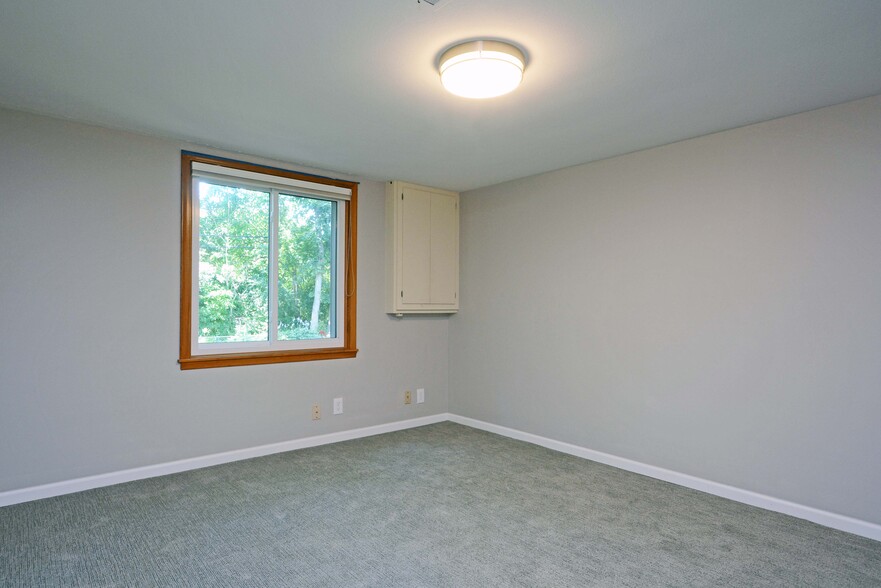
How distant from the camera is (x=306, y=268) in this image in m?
4.19

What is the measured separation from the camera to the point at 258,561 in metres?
2.28

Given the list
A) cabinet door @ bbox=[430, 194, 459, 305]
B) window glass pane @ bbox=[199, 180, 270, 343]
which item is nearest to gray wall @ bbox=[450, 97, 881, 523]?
cabinet door @ bbox=[430, 194, 459, 305]

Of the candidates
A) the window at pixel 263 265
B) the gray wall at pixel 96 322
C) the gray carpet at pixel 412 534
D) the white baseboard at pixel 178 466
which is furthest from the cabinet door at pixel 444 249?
the gray carpet at pixel 412 534

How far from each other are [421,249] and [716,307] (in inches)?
96.4

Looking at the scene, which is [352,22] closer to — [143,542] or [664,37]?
[664,37]

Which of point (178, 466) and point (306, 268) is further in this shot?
point (306, 268)

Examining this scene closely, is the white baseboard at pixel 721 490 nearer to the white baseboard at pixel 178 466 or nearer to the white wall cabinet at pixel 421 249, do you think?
the white baseboard at pixel 178 466

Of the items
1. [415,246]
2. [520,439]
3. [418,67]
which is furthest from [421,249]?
[418,67]

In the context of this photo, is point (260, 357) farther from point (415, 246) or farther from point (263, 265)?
point (415, 246)

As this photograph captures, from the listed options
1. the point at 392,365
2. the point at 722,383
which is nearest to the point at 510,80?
the point at 722,383

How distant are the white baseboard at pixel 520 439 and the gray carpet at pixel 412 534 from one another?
0.23 ft

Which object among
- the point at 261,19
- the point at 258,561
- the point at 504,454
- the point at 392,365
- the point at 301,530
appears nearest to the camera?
the point at 261,19

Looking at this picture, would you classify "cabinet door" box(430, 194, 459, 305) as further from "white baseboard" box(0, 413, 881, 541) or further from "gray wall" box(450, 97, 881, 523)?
"white baseboard" box(0, 413, 881, 541)

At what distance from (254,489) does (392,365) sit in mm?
1772
